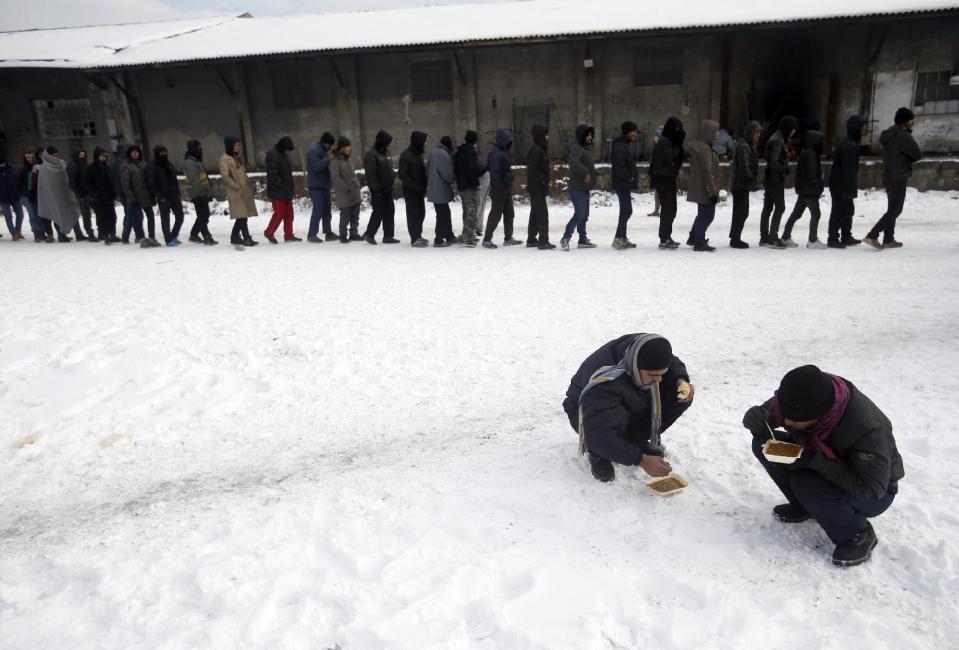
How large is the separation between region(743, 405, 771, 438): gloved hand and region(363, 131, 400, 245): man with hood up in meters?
8.08

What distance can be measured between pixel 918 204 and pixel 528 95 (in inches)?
398

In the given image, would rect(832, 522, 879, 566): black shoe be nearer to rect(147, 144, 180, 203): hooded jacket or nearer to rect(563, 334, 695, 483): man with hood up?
rect(563, 334, 695, 483): man with hood up

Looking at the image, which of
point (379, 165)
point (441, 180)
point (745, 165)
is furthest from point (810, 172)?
point (379, 165)

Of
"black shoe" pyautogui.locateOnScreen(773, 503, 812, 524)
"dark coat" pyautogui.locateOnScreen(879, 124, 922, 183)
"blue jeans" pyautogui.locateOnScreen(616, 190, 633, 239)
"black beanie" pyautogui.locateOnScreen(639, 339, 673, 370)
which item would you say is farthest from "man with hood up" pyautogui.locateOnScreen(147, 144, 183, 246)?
"dark coat" pyautogui.locateOnScreen(879, 124, 922, 183)

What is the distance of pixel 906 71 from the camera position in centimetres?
1673

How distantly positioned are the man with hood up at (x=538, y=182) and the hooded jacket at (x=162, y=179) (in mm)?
5620

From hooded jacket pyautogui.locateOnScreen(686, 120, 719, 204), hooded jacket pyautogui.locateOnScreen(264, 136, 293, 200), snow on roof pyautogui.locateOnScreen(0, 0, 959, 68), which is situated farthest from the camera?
snow on roof pyautogui.locateOnScreen(0, 0, 959, 68)

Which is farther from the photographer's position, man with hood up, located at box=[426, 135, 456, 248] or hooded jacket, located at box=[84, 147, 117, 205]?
hooded jacket, located at box=[84, 147, 117, 205]

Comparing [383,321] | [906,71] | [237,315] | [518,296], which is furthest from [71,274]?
[906,71]

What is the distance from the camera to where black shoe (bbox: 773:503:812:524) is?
328 cm

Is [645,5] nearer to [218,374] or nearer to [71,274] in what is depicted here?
[71,274]

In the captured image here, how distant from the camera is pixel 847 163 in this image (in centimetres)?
900

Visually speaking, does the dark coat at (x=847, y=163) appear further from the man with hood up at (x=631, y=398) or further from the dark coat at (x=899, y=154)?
the man with hood up at (x=631, y=398)

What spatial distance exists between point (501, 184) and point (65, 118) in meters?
18.8
